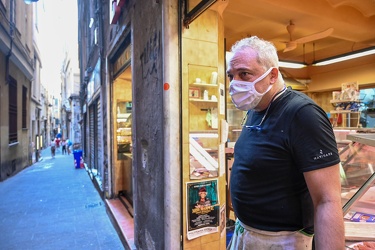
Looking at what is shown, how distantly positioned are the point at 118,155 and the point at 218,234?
4.46m

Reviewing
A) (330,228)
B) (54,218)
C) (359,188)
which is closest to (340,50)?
(359,188)

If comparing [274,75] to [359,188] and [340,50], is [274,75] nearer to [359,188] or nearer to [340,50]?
[359,188]

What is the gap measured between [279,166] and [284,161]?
1.4 inches

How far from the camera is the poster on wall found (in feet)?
8.49

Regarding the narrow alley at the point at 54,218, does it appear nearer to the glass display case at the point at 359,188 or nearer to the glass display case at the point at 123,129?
the glass display case at the point at 123,129

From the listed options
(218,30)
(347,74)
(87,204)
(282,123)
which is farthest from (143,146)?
(347,74)

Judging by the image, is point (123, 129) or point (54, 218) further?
point (123, 129)

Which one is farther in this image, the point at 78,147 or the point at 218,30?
the point at 78,147

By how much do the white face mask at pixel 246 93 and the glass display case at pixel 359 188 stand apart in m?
0.88

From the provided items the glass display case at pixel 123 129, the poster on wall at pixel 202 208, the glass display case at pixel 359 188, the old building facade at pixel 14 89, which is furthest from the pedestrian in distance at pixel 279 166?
the old building facade at pixel 14 89

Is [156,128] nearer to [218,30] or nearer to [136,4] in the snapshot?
[218,30]

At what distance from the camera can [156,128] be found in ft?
9.53

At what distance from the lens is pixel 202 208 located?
2.64m

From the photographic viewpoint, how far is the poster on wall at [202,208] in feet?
8.49
